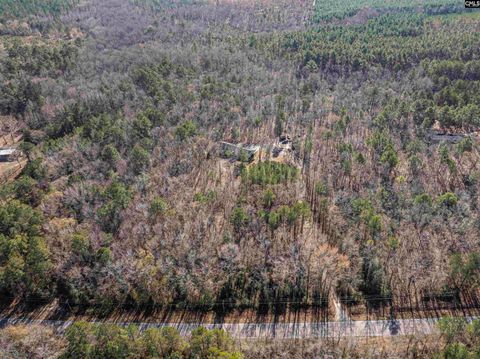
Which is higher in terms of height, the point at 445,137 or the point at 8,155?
the point at 445,137

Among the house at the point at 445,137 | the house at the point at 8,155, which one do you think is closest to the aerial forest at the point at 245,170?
the house at the point at 445,137

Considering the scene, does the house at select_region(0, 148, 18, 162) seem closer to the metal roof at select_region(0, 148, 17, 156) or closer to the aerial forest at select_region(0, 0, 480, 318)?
the metal roof at select_region(0, 148, 17, 156)

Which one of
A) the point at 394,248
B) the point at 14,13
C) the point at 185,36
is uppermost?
the point at 14,13

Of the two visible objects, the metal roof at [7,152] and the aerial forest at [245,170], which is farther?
the metal roof at [7,152]

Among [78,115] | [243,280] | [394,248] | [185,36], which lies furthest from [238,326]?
[185,36]

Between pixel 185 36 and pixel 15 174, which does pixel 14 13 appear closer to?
pixel 185 36

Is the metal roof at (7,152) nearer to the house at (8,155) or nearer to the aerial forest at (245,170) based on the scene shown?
the house at (8,155)

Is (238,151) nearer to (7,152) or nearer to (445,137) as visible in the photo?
(445,137)

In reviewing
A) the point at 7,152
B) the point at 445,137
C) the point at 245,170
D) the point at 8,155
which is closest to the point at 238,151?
the point at 245,170
